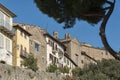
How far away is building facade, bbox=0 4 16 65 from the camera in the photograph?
5797 cm

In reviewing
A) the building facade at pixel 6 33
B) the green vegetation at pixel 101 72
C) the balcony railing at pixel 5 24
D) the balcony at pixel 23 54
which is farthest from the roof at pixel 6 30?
the green vegetation at pixel 101 72

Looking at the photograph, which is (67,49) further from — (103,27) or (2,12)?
(103,27)

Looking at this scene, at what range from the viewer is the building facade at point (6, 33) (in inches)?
2282

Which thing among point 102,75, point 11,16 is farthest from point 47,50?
point 102,75

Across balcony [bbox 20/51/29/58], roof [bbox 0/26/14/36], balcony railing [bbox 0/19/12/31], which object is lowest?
balcony [bbox 20/51/29/58]

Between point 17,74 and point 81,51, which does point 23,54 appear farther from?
point 81,51

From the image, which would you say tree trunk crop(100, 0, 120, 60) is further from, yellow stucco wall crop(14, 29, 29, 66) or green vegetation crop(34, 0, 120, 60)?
yellow stucco wall crop(14, 29, 29, 66)

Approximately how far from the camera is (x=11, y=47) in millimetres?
60719

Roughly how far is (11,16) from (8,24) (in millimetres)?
1621

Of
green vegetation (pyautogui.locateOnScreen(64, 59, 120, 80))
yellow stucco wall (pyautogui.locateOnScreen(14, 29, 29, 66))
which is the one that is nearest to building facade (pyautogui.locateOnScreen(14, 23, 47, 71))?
yellow stucco wall (pyautogui.locateOnScreen(14, 29, 29, 66))

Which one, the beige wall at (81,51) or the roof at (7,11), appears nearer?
the roof at (7,11)

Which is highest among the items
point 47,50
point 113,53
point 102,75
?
point 47,50

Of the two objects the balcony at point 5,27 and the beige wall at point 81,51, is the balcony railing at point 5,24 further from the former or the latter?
the beige wall at point 81,51

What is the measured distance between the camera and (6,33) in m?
59.8
